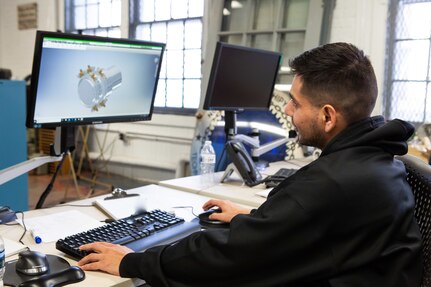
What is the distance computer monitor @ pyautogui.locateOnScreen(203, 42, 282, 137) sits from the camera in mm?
1982

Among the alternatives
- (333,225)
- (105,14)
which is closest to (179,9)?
(105,14)

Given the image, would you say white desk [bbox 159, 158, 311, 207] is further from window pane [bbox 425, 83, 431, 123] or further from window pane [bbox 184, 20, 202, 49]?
window pane [bbox 184, 20, 202, 49]

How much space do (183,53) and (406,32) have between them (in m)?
2.24

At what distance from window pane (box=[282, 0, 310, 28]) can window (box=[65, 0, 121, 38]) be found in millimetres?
2207

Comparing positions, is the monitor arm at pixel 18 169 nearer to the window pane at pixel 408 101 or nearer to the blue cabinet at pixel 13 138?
the blue cabinet at pixel 13 138

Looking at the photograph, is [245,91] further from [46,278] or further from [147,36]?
[147,36]

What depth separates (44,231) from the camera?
53.6 inches

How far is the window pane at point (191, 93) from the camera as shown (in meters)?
4.47

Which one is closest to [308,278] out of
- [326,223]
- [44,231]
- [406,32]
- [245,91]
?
[326,223]

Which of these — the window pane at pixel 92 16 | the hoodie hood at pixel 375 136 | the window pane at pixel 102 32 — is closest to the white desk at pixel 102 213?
the hoodie hood at pixel 375 136

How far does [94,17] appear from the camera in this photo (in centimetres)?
525

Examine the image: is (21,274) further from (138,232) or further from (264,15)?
(264,15)

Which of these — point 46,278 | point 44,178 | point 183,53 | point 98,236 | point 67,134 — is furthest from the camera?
point 44,178

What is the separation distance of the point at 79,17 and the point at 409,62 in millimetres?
3972
